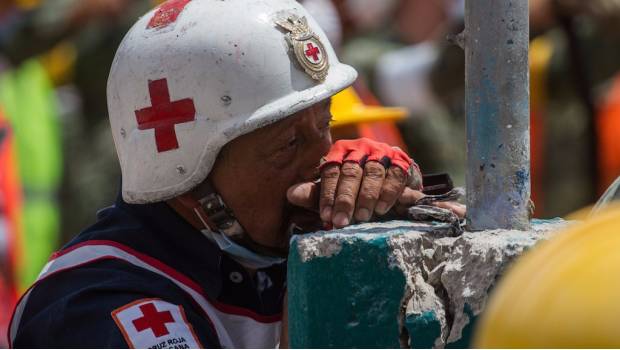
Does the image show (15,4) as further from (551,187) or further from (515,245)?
(515,245)

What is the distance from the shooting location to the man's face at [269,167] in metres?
3.84

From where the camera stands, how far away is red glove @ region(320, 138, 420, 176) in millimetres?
3654

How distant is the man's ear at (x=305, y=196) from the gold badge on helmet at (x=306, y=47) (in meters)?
0.33

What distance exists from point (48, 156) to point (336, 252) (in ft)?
22.0

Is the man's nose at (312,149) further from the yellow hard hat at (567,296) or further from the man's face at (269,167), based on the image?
the yellow hard hat at (567,296)

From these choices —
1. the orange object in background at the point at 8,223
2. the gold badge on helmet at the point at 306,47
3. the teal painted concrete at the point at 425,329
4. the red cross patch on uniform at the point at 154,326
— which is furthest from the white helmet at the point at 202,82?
the orange object in background at the point at 8,223

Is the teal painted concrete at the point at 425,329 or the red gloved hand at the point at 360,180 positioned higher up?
the red gloved hand at the point at 360,180

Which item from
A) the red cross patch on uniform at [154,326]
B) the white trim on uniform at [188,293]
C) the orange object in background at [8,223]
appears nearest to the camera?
the red cross patch on uniform at [154,326]

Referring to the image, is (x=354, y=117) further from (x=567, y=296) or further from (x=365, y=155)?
(x=567, y=296)

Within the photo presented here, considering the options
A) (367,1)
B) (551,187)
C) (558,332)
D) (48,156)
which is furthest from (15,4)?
(558,332)

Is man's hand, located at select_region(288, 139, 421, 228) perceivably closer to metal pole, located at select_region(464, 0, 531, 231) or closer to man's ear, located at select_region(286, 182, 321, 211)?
man's ear, located at select_region(286, 182, 321, 211)

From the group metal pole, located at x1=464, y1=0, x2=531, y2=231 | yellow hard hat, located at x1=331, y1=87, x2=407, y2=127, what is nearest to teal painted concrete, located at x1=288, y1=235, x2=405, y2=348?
metal pole, located at x1=464, y1=0, x2=531, y2=231

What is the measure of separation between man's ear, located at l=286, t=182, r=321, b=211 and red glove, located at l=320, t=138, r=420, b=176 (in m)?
0.06

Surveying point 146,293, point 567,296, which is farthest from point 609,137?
point 567,296
